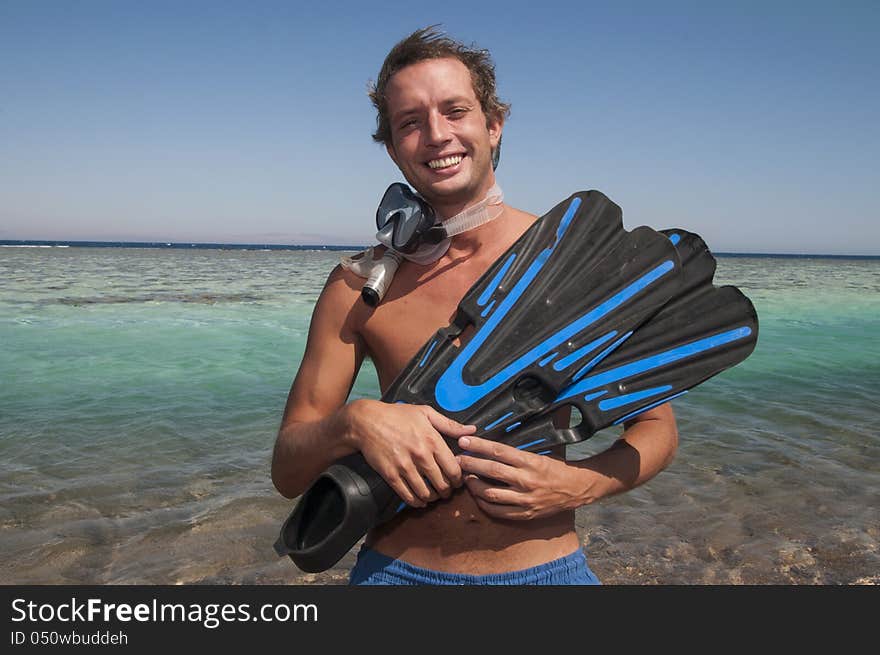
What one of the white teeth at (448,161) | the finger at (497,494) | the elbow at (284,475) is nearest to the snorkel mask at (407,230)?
the white teeth at (448,161)

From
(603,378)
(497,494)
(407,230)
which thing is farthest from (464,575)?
(407,230)

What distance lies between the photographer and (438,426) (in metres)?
1.82

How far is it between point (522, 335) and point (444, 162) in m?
0.57

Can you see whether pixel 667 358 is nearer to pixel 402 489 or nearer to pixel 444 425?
pixel 444 425

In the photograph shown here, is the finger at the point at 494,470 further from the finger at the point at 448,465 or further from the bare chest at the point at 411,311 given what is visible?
the bare chest at the point at 411,311

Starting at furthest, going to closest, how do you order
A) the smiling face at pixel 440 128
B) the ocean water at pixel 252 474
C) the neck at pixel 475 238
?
the ocean water at pixel 252 474 < the neck at pixel 475 238 < the smiling face at pixel 440 128

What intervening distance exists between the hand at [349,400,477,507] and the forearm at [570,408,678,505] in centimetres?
37

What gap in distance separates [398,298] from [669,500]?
3774 millimetres

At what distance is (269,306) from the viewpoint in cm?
1869

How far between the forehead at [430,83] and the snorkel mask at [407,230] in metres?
0.26

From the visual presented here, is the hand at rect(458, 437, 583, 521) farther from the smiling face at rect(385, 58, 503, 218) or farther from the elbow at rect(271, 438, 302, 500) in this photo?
the smiling face at rect(385, 58, 503, 218)

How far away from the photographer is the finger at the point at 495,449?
179 centimetres
